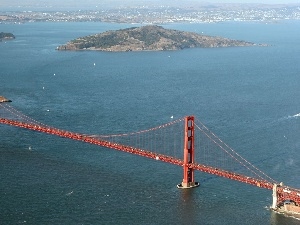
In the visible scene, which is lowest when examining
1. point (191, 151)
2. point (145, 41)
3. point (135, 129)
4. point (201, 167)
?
point (135, 129)

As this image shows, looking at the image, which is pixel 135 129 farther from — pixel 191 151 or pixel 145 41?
pixel 145 41

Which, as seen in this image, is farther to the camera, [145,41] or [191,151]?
[145,41]

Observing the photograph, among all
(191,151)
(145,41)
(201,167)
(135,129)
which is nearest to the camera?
(201,167)

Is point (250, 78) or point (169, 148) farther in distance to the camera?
point (250, 78)

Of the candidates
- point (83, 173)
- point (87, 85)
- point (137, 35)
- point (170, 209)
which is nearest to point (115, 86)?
point (87, 85)

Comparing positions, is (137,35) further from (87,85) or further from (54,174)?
(54,174)

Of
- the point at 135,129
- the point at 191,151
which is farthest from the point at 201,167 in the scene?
the point at 135,129
